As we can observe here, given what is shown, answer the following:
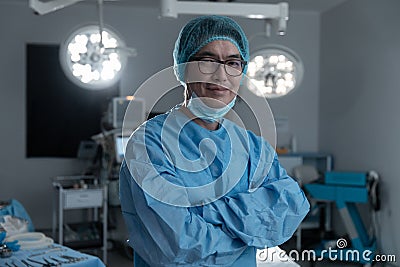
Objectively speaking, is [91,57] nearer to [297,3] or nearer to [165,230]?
[165,230]

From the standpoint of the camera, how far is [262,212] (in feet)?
3.69

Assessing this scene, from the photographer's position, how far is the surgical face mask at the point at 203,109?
117cm

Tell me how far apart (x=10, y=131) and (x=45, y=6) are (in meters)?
2.71

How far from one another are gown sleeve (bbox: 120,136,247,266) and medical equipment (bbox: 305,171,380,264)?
3.12m

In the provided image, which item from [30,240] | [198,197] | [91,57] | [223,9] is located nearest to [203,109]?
[198,197]

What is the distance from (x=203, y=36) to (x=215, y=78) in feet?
0.40

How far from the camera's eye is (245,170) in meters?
1.21

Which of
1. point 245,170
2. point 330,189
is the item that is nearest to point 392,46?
point 330,189

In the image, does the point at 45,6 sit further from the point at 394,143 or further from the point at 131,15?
the point at 394,143

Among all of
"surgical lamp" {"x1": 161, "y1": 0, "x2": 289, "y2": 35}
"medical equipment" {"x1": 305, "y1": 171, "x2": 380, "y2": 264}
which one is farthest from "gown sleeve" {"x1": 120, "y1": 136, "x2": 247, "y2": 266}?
"medical equipment" {"x1": 305, "y1": 171, "x2": 380, "y2": 264}

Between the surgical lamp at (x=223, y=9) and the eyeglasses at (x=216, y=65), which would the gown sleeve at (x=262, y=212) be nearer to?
the eyeglasses at (x=216, y=65)

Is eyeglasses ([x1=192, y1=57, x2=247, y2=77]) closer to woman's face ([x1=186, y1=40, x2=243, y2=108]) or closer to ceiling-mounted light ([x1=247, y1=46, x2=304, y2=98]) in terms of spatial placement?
woman's face ([x1=186, y1=40, x2=243, y2=108])

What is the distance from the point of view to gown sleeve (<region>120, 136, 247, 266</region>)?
0.99 metres

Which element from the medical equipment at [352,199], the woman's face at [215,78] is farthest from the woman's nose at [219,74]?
the medical equipment at [352,199]
